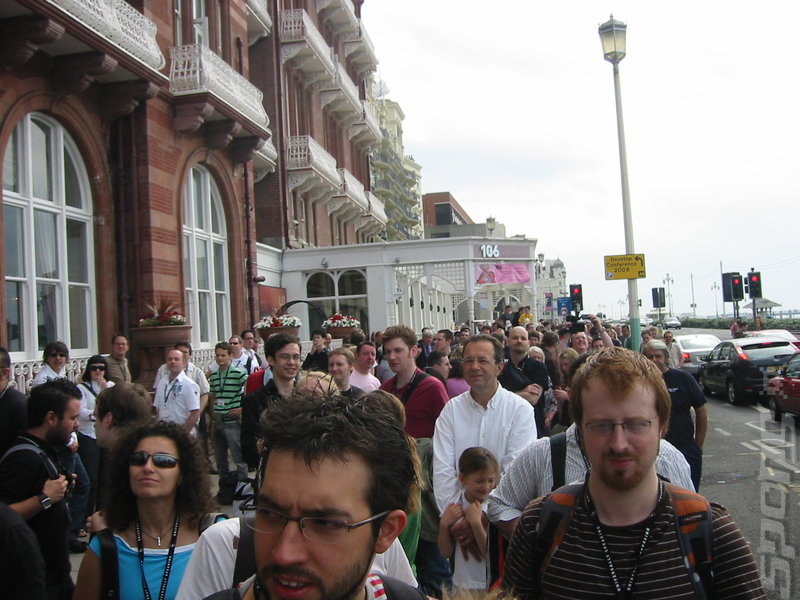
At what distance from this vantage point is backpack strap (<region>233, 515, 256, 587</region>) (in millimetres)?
2377

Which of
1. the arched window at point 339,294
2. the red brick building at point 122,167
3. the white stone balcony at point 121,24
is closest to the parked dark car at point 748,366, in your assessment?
the red brick building at point 122,167

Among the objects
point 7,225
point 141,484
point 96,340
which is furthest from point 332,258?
point 141,484

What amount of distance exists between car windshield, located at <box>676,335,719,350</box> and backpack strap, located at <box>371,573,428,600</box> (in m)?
22.9

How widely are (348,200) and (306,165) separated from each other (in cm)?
576

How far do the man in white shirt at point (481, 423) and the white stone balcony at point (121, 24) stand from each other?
867cm

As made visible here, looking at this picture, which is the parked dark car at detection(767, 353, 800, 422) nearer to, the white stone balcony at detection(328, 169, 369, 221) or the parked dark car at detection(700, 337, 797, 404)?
the parked dark car at detection(700, 337, 797, 404)

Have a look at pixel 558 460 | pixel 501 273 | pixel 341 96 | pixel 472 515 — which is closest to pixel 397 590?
pixel 558 460

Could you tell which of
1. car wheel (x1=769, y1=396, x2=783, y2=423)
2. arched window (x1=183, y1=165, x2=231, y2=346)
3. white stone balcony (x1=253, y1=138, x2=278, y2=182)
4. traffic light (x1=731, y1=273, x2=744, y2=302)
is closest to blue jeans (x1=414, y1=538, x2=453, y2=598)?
arched window (x1=183, y1=165, x2=231, y2=346)

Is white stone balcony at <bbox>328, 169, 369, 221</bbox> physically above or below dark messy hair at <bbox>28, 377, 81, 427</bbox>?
above

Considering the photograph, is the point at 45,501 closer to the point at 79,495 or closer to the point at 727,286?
the point at 79,495

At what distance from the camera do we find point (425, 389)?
6094 mm

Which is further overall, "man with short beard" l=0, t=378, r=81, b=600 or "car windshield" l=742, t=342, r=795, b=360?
"car windshield" l=742, t=342, r=795, b=360

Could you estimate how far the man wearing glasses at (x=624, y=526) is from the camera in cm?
227

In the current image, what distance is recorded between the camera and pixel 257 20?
22.3 metres
